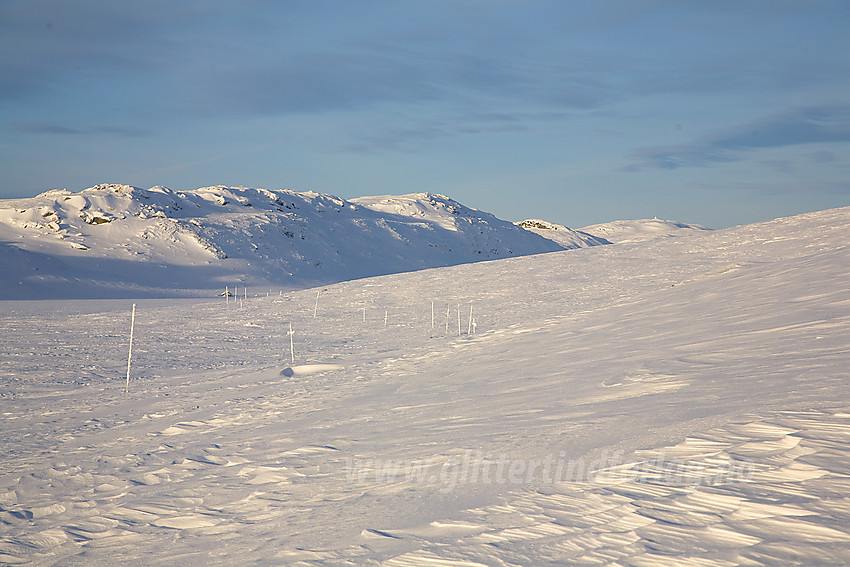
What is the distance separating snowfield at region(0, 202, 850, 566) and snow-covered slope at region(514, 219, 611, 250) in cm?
7543

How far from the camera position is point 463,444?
5422mm

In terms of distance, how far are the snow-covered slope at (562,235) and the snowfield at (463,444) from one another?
75.4 metres

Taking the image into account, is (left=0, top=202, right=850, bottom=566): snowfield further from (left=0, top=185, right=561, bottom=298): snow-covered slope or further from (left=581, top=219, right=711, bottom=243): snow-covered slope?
(left=581, top=219, right=711, bottom=243): snow-covered slope

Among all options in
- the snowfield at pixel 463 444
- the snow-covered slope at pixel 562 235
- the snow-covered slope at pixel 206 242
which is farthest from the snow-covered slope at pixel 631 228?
the snowfield at pixel 463 444

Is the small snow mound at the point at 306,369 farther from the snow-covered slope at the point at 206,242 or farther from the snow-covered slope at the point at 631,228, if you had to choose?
the snow-covered slope at the point at 631,228

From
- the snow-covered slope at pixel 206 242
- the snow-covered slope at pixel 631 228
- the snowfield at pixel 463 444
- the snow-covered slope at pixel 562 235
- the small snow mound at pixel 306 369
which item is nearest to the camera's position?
the snowfield at pixel 463 444

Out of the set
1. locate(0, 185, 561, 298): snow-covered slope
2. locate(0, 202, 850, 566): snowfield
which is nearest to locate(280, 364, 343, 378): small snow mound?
locate(0, 202, 850, 566): snowfield

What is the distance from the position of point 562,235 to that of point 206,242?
62.8 metres

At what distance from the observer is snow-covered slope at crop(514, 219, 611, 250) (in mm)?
91650

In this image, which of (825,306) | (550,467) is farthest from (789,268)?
(550,467)

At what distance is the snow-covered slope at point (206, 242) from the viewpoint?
37438 millimetres

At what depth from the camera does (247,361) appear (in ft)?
40.4

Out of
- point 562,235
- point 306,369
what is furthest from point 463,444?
point 562,235

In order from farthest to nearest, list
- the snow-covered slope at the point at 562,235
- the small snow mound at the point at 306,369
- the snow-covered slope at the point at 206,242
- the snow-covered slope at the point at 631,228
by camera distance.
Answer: the snow-covered slope at the point at 631,228, the snow-covered slope at the point at 562,235, the snow-covered slope at the point at 206,242, the small snow mound at the point at 306,369
